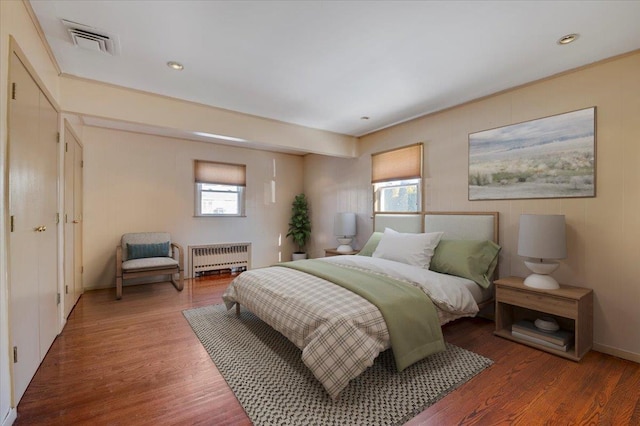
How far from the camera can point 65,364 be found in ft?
7.39

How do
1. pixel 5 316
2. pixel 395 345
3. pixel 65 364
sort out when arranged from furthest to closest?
pixel 65 364 → pixel 395 345 → pixel 5 316

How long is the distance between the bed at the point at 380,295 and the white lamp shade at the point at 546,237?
0.56m

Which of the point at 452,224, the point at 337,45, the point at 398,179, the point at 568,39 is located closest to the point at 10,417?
the point at 337,45

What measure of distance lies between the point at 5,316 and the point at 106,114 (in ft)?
7.07

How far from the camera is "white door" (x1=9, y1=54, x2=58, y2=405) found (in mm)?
1723

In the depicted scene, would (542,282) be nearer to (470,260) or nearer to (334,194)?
(470,260)

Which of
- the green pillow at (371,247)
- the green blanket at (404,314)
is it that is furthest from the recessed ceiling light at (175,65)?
the green pillow at (371,247)

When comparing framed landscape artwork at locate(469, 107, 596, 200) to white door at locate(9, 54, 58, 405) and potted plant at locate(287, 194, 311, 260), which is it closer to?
potted plant at locate(287, 194, 311, 260)

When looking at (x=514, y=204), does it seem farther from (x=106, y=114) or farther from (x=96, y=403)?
(x=106, y=114)

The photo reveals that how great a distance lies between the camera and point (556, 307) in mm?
2441

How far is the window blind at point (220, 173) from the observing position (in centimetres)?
527

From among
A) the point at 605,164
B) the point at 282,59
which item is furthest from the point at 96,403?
the point at 605,164

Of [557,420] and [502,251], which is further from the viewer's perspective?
[502,251]

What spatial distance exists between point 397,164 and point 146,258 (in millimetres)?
4005
